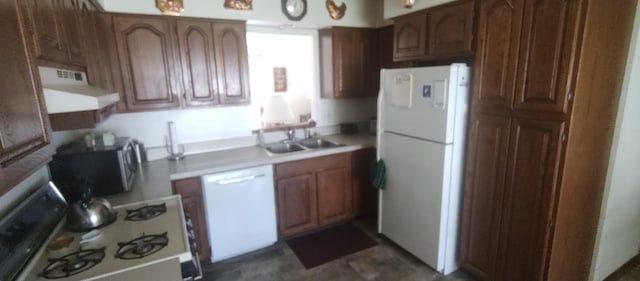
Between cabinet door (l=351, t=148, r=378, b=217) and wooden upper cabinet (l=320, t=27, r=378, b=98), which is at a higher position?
wooden upper cabinet (l=320, t=27, r=378, b=98)

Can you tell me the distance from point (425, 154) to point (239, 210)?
156 cm

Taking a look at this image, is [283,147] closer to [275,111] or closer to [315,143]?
[315,143]

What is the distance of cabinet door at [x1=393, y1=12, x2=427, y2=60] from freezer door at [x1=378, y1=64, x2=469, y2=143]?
0.77 feet

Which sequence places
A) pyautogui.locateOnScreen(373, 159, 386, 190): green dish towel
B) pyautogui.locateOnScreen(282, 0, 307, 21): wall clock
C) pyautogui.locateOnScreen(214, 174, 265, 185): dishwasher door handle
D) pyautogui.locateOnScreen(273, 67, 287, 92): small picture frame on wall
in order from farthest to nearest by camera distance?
1. pyautogui.locateOnScreen(273, 67, 287, 92): small picture frame on wall
2. pyautogui.locateOnScreen(282, 0, 307, 21): wall clock
3. pyautogui.locateOnScreen(373, 159, 386, 190): green dish towel
4. pyautogui.locateOnScreen(214, 174, 265, 185): dishwasher door handle

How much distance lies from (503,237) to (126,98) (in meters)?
2.88

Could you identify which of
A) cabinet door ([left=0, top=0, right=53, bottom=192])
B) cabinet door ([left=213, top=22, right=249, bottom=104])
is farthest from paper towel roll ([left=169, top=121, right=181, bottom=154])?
cabinet door ([left=0, top=0, right=53, bottom=192])

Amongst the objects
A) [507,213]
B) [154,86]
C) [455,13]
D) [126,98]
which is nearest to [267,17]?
[154,86]

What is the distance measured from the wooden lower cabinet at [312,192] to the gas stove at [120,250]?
1.16 metres

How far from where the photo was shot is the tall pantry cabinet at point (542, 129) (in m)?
1.62

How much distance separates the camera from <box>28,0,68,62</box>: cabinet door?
117 centimetres

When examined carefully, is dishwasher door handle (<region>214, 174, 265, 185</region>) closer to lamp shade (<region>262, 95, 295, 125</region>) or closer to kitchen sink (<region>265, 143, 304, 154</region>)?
kitchen sink (<region>265, 143, 304, 154</region>)

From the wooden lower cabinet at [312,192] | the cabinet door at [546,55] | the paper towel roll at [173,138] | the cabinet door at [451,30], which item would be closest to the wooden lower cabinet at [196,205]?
the paper towel roll at [173,138]

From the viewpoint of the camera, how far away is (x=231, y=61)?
2.66 meters

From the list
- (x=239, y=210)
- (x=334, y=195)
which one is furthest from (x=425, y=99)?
(x=239, y=210)
